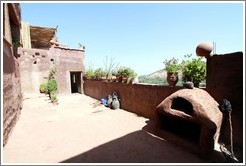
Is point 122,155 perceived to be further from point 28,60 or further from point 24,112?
point 28,60

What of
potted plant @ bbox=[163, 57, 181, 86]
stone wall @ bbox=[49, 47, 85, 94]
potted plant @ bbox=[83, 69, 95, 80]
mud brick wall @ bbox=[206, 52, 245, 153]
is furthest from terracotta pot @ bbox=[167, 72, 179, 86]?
stone wall @ bbox=[49, 47, 85, 94]

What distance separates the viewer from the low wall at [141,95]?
22.7ft

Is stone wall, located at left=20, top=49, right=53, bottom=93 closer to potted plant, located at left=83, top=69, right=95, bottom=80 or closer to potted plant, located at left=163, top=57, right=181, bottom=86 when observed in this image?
potted plant, located at left=83, top=69, right=95, bottom=80

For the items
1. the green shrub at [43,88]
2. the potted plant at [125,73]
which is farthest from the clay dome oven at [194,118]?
the green shrub at [43,88]

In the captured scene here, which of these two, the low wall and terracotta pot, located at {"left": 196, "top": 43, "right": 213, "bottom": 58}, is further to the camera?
the low wall

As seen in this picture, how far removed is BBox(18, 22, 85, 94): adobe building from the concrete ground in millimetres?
6081

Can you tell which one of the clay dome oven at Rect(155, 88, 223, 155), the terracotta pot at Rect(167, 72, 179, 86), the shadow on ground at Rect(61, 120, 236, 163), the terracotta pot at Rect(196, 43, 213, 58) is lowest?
the shadow on ground at Rect(61, 120, 236, 163)

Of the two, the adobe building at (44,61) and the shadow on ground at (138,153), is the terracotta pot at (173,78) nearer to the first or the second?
the shadow on ground at (138,153)

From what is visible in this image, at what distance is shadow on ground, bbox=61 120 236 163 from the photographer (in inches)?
160

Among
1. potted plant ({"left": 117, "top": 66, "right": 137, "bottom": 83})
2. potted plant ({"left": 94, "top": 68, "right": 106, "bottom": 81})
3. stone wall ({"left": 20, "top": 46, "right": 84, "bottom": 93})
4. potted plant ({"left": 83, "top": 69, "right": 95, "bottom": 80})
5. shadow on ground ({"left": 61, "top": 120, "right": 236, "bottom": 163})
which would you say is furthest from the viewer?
potted plant ({"left": 83, "top": 69, "right": 95, "bottom": 80})

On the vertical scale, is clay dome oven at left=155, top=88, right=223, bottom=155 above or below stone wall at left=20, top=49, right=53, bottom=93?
below

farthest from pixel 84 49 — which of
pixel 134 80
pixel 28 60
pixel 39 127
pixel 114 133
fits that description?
pixel 114 133

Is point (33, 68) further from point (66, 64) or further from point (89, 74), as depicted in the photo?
point (89, 74)

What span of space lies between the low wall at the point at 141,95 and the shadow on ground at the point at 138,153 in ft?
6.60
